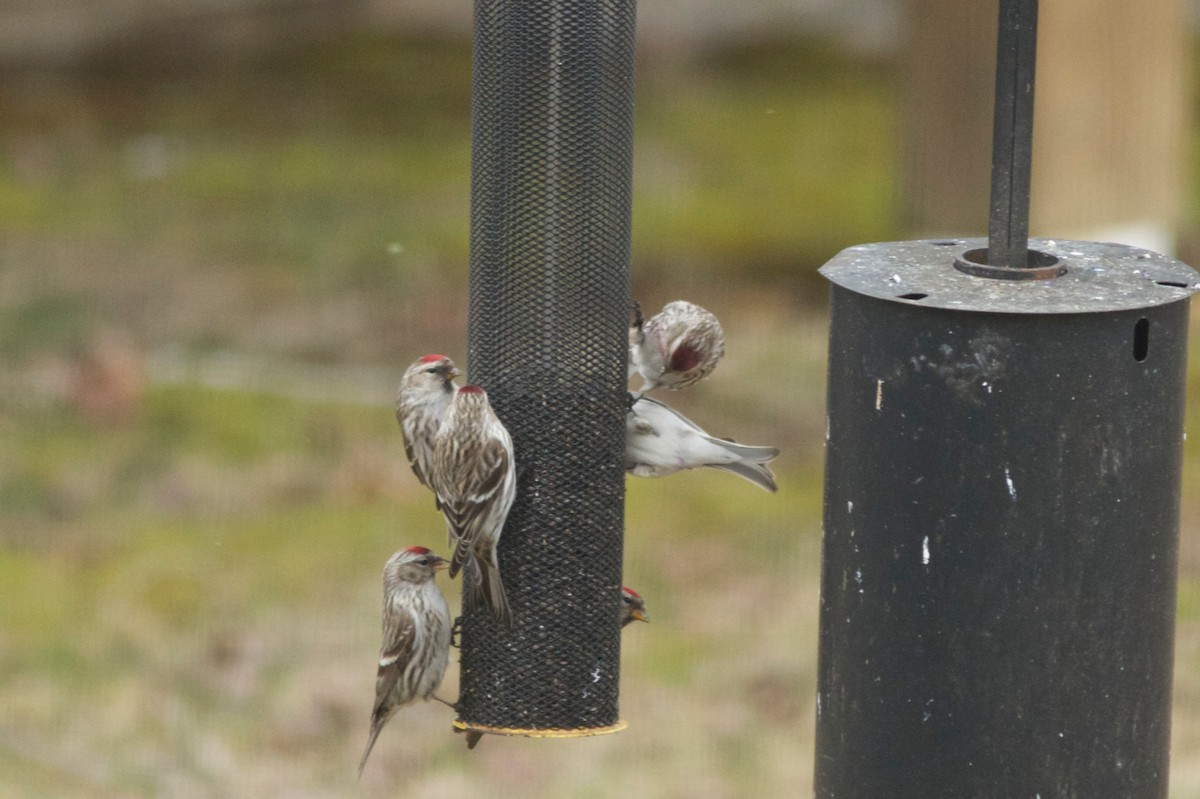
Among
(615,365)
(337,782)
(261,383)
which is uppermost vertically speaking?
(615,365)

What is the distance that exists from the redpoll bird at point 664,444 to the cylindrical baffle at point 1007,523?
95 centimetres

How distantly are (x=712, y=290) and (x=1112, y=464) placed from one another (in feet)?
28.9

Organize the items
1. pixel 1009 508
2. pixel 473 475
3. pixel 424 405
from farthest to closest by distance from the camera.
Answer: pixel 424 405 → pixel 473 475 → pixel 1009 508

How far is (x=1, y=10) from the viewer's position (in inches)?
677

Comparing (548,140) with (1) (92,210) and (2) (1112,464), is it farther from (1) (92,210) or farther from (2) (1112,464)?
(1) (92,210)

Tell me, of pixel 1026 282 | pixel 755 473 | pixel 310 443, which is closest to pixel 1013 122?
pixel 1026 282

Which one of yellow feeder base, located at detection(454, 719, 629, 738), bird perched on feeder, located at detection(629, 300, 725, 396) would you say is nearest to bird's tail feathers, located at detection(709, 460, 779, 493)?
bird perched on feeder, located at detection(629, 300, 725, 396)

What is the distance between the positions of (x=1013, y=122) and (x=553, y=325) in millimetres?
1277

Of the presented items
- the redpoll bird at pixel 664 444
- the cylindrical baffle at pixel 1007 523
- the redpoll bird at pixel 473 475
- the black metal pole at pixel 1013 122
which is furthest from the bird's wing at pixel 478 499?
the black metal pole at pixel 1013 122

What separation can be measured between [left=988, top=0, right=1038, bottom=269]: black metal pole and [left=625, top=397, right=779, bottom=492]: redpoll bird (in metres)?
1.19

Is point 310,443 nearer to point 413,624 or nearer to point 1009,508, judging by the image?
point 413,624

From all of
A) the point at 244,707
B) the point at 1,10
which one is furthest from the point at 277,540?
the point at 1,10

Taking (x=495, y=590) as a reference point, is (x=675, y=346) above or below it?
above

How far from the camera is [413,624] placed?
481 centimetres
